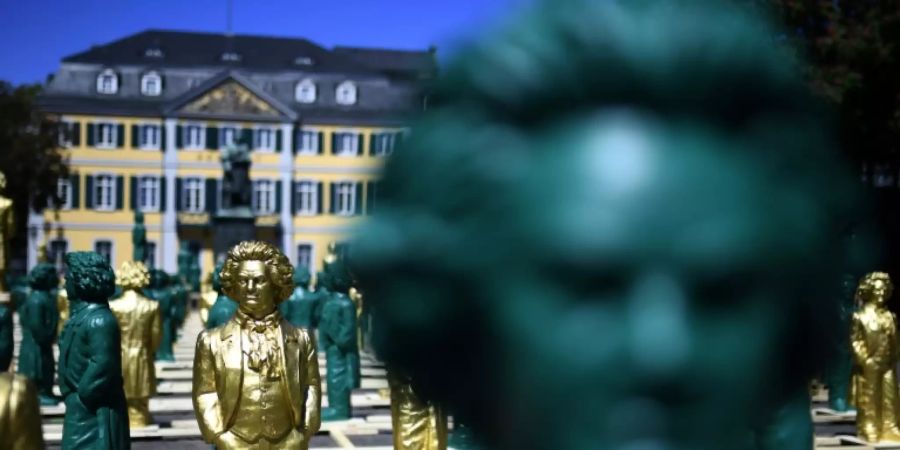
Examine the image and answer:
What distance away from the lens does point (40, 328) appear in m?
12.9

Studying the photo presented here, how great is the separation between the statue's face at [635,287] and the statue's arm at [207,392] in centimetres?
459

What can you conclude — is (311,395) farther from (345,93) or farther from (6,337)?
(345,93)

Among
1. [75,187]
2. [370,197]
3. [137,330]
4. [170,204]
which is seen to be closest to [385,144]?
[370,197]

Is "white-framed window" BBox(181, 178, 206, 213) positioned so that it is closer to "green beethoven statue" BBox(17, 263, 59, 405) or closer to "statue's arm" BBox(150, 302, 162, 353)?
"green beethoven statue" BBox(17, 263, 59, 405)

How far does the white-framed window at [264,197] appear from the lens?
53.6 metres

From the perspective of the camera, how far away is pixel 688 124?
1115 mm

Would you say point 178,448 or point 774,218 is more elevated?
point 774,218

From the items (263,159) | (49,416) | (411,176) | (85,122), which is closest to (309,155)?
(263,159)

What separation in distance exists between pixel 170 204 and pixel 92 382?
156ft

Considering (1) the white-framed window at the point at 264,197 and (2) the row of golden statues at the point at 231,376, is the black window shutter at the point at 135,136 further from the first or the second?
(2) the row of golden statues at the point at 231,376

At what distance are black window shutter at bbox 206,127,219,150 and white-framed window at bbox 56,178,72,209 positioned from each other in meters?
6.32

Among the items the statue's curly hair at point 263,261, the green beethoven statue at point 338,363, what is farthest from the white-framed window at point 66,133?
the statue's curly hair at point 263,261

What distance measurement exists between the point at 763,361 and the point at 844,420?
1252 centimetres

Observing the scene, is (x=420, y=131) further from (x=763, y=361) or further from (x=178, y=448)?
(x=178, y=448)
